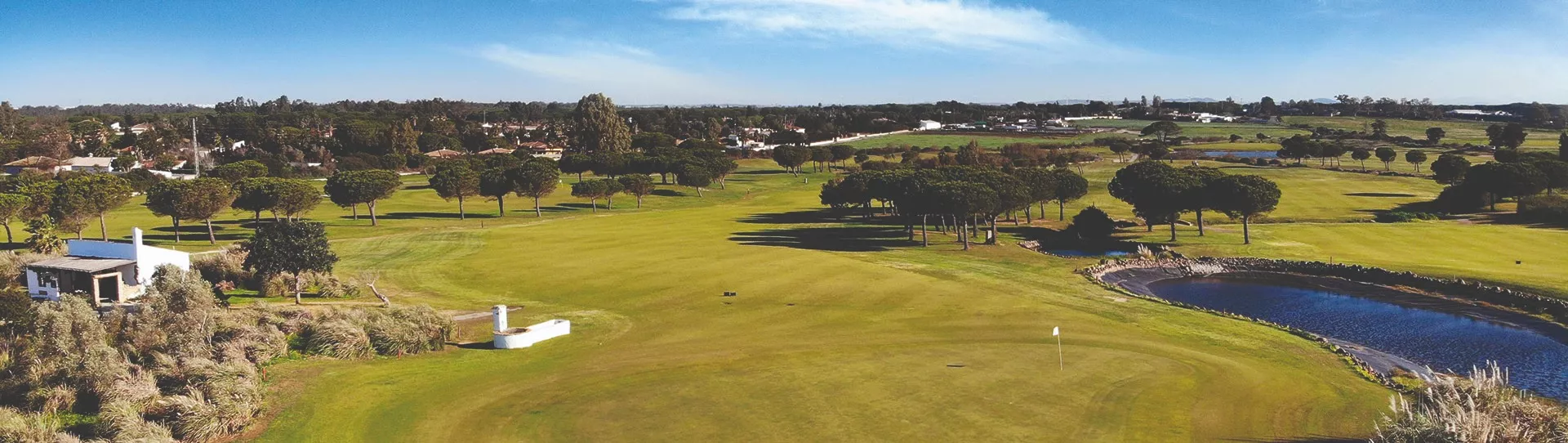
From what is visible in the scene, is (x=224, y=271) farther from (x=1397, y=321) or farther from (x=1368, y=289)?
(x=1368, y=289)

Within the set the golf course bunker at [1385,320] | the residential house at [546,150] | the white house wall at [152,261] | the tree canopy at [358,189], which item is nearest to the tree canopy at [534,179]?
the tree canopy at [358,189]

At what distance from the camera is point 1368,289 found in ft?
179

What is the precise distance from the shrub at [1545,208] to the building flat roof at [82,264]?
101m

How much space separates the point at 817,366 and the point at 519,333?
12423mm

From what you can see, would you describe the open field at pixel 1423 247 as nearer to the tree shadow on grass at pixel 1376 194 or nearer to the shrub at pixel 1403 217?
the shrub at pixel 1403 217

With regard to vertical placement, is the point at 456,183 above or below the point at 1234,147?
below

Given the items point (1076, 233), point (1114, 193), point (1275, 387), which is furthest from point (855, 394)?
point (1114, 193)

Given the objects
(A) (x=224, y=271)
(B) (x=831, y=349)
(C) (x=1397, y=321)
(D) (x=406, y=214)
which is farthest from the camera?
(D) (x=406, y=214)

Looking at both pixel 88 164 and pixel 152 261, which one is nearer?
pixel 152 261

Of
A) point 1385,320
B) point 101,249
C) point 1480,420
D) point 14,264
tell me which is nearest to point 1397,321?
point 1385,320

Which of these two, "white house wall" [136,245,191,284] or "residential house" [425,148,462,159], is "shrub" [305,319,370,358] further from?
"residential house" [425,148,462,159]

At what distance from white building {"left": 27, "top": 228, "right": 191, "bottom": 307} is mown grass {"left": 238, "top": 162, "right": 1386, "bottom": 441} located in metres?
11.5

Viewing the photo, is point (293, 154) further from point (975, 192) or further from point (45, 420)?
point (45, 420)

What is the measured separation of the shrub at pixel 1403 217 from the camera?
81.3m
